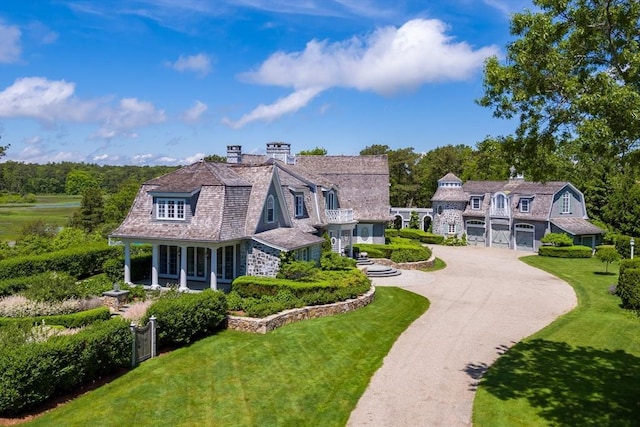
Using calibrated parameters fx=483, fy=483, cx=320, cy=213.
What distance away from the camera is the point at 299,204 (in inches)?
1161

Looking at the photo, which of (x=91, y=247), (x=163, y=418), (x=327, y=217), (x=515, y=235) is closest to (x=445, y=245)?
(x=515, y=235)

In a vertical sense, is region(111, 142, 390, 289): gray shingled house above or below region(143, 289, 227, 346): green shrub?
above

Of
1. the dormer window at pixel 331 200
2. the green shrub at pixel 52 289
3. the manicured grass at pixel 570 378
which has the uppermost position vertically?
the dormer window at pixel 331 200

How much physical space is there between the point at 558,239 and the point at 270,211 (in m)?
29.4

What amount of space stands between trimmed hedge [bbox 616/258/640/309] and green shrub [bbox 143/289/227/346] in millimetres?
18774

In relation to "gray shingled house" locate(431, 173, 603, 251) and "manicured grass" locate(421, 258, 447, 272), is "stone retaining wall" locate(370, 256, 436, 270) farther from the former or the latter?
"gray shingled house" locate(431, 173, 603, 251)

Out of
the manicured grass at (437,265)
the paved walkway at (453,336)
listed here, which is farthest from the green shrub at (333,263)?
the manicured grass at (437,265)

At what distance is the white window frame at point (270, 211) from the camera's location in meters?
25.2

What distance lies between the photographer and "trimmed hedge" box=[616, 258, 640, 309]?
22516 millimetres

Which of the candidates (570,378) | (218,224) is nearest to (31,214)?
(218,224)

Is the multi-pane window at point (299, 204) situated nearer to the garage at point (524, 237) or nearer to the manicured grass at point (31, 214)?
the garage at point (524, 237)

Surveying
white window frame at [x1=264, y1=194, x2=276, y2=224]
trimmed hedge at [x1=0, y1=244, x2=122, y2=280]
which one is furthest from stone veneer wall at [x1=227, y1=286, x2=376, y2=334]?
trimmed hedge at [x1=0, y1=244, x2=122, y2=280]

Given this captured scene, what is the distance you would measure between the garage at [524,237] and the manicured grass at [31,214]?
58388mm

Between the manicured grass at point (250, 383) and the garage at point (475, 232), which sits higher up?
the garage at point (475, 232)
